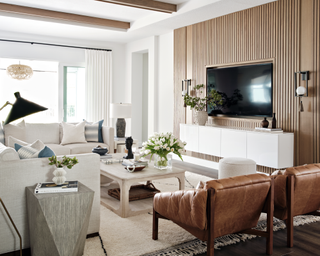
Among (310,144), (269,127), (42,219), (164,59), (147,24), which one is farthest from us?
(164,59)

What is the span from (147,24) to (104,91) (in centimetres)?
252

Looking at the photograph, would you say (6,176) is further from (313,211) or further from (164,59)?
(164,59)

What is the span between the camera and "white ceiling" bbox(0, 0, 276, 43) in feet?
17.3

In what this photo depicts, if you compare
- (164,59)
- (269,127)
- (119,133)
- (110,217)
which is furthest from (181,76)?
(110,217)

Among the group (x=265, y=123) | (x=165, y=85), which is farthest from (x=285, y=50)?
(x=165, y=85)

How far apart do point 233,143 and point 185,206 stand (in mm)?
3008

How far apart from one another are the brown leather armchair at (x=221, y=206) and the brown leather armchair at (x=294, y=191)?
19cm

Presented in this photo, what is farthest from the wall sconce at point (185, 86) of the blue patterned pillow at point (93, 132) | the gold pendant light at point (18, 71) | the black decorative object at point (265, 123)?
the gold pendant light at point (18, 71)

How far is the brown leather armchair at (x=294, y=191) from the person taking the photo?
2490 millimetres

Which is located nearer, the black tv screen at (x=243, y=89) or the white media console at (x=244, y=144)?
the white media console at (x=244, y=144)

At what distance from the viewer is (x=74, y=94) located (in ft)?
26.7

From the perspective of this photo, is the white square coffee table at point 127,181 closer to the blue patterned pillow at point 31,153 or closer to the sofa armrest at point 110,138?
the blue patterned pillow at point 31,153

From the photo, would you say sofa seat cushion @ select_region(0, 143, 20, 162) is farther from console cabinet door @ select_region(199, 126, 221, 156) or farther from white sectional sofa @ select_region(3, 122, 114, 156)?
console cabinet door @ select_region(199, 126, 221, 156)

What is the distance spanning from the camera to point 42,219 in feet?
6.84
